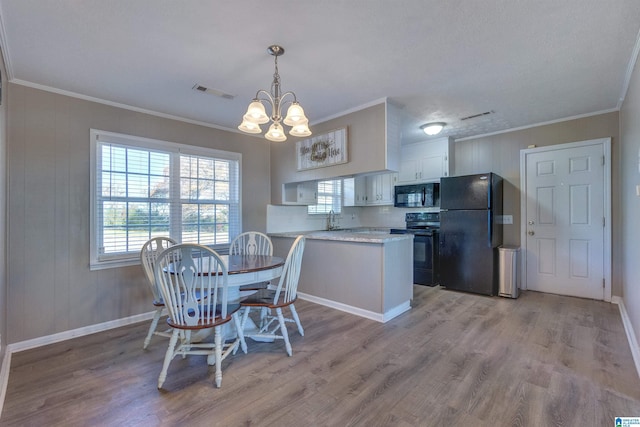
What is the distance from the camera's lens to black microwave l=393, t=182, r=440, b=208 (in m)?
4.84

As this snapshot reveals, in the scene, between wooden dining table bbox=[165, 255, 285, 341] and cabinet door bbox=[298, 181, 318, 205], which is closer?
wooden dining table bbox=[165, 255, 285, 341]

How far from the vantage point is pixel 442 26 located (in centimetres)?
196

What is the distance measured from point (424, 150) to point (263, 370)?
4.12 meters

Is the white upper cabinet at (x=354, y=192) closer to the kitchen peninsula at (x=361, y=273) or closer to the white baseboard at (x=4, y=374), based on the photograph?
the kitchen peninsula at (x=361, y=273)

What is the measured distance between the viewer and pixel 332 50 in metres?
2.24

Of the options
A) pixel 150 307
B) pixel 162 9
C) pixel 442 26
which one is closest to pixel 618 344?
pixel 442 26

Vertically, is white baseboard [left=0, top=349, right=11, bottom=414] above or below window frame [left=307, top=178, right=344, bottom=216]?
below

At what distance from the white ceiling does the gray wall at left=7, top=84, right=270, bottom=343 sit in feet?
0.74

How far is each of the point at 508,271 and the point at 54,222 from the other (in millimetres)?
5238

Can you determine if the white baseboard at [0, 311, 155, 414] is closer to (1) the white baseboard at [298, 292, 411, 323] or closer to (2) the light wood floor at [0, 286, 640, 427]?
(2) the light wood floor at [0, 286, 640, 427]

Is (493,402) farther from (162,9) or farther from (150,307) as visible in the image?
(150,307)

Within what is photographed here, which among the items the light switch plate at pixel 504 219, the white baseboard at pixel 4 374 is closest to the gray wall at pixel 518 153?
the light switch plate at pixel 504 219

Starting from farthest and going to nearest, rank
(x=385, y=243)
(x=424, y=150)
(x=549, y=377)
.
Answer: (x=424, y=150) < (x=385, y=243) < (x=549, y=377)

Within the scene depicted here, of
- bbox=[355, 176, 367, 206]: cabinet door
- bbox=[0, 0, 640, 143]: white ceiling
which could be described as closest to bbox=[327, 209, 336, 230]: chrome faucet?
bbox=[355, 176, 367, 206]: cabinet door
